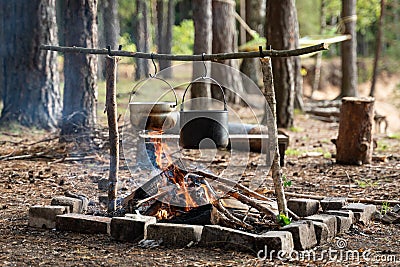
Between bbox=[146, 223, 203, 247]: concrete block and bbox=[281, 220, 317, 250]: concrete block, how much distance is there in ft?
2.02

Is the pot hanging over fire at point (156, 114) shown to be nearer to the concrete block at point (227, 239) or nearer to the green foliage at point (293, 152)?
the concrete block at point (227, 239)

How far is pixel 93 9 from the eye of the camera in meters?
9.58

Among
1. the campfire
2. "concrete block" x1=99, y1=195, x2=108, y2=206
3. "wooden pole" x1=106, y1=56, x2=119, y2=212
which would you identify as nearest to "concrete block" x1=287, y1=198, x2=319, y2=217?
the campfire

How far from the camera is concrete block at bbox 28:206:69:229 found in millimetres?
5141

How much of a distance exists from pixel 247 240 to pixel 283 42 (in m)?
7.57

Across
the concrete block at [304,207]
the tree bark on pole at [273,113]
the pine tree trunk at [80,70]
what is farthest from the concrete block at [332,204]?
the pine tree trunk at [80,70]

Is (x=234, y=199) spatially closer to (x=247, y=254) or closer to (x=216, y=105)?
(x=247, y=254)

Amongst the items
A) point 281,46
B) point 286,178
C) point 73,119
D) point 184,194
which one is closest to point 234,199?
point 184,194

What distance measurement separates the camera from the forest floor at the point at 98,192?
427cm

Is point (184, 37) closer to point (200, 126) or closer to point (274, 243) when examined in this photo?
point (200, 126)

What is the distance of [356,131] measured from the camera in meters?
8.40

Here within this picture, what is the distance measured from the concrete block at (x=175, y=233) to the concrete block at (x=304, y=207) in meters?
1.20

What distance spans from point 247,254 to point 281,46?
761 centimetres

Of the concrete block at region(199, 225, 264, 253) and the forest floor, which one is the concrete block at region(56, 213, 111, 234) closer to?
the forest floor
